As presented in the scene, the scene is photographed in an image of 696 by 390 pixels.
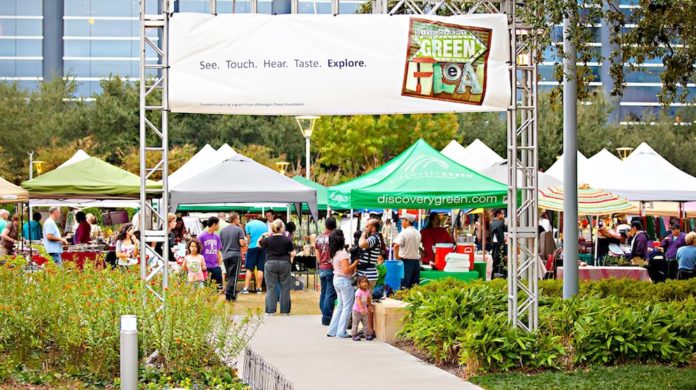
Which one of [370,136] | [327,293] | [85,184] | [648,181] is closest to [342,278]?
[327,293]

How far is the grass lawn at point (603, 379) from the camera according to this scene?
12625 mm

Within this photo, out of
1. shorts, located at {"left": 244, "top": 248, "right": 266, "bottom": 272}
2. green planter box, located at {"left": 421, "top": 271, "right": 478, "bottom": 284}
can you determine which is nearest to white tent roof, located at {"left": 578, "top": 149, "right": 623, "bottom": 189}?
green planter box, located at {"left": 421, "top": 271, "right": 478, "bottom": 284}

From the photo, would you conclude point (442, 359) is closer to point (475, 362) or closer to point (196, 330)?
point (475, 362)

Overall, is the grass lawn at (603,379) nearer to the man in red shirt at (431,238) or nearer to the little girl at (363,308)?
the little girl at (363,308)

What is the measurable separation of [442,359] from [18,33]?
102 meters

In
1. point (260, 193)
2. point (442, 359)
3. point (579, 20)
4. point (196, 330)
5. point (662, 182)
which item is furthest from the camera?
point (662, 182)

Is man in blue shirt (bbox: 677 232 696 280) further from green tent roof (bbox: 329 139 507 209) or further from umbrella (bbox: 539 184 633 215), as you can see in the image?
green tent roof (bbox: 329 139 507 209)

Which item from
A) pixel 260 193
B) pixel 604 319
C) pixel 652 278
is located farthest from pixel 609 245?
pixel 604 319

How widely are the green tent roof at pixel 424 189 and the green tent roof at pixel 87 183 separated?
5.37 m

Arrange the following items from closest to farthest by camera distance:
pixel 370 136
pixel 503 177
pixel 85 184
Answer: pixel 85 184, pixel 503 177, pixel 370 136

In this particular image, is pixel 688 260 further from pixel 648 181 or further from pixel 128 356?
pixel 128 356

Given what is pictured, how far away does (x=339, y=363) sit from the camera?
597 inches

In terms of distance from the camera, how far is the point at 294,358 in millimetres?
15617

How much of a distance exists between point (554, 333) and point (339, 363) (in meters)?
2.74
